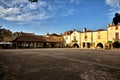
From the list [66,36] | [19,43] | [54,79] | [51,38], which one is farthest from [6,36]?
[54,79]

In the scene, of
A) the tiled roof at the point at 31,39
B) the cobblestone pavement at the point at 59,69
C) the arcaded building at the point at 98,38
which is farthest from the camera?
the tiled roof at the point at 31,39

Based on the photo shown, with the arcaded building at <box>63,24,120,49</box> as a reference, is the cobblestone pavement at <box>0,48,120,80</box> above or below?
below

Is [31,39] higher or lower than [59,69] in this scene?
higher

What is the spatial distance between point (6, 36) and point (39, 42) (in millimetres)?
13674

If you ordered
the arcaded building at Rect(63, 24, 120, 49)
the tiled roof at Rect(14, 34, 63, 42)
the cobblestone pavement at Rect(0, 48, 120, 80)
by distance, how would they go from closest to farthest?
the cobblestone pavement at Rect(0, 48, 120, 80) → the arcaded building at Rect(63, 24, 120, 49) → the tiled roof at Rect(14, 34, 63, 42)

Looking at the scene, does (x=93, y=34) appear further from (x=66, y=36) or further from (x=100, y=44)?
(x=66, y=36)

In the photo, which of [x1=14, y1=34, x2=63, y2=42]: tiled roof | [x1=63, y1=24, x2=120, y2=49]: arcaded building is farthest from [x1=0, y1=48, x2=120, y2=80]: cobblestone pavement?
[x1=14, y1=34, x2=63, y2=42]: tiled roof

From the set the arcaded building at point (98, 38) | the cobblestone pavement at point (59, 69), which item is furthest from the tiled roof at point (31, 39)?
the cobblestone pavement at point (59, 69)

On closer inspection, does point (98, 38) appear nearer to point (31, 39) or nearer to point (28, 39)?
point (31, 39)

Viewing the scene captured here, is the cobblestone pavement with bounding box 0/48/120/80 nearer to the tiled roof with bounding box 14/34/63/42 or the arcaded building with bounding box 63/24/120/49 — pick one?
the arcaded building with bounding box 63/24/120/49

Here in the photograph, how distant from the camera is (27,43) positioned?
165 ft

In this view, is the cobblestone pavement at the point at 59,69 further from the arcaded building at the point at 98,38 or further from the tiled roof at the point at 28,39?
the tiled roof at the point at 28,39

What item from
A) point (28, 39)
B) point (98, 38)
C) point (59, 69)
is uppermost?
point (98, 38)

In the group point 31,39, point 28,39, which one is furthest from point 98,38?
point 28,39
